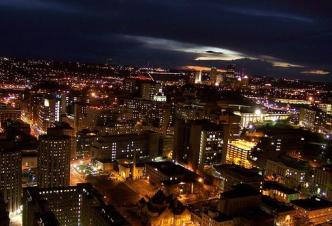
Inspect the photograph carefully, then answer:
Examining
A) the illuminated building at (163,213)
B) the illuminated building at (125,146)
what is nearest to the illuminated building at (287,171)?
A: the illuminated building at (163,213)

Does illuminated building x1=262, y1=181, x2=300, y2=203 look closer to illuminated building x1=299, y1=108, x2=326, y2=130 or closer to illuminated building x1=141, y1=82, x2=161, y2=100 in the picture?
illuminated building x1=299, y1=108, x2=326, y2=130

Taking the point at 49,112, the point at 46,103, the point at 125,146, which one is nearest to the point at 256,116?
the point at 125,146

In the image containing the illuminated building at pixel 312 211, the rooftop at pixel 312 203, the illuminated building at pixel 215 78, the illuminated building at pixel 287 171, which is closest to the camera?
the illuminated building at pixel 312 211

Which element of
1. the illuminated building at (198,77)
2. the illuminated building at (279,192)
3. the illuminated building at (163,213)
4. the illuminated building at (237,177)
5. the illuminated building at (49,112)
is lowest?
the illuminated building at (163,213)

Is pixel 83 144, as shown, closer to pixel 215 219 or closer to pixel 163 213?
pixel 163 213

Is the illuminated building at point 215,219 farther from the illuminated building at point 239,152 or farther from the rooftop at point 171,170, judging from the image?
the illuminated building at point 239,152

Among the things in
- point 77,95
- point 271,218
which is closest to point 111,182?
point 271,218
